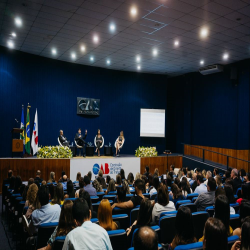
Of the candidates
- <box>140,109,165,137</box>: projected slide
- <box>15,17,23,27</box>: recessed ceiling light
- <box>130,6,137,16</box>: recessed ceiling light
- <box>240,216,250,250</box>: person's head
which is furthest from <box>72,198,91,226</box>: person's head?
<box>140,109,165,137</box>: projected slide

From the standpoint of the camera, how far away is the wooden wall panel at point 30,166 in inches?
376

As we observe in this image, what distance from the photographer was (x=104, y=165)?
1152cm

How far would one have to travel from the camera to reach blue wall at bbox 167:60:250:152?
12211 mm

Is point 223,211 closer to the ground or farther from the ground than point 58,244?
farther from the ground

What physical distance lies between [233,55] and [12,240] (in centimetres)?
1077

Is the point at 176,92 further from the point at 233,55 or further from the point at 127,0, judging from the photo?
the point at 127,0

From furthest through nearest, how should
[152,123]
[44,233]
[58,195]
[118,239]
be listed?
[152,123]
[58,195]
[44,233]
[118,239]

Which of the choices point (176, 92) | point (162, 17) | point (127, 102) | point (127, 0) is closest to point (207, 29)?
point (162, 17)

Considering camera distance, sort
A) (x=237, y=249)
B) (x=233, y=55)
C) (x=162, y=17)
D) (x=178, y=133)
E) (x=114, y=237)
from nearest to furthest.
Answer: (x=237, y=249) → (x=114, y=237) → (x=162, y=17) → (x=233, y=55) → (x=178, y=133)

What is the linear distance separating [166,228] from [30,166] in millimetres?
7930

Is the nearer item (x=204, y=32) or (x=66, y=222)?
(x=66, y=222)

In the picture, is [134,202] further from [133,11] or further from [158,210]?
[133,11]

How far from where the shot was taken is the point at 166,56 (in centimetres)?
1188

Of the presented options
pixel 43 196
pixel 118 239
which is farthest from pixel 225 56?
pixel 118 239
